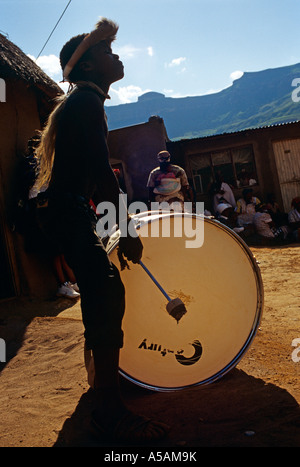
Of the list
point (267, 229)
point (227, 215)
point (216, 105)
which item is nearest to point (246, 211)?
point (227, 215)

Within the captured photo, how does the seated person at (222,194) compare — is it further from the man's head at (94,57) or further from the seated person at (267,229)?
the man's head at (94,57)

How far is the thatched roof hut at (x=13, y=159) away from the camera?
5578mm

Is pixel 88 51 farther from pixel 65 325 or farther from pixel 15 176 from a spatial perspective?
pixel 15 176

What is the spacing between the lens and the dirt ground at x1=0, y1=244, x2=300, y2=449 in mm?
2027

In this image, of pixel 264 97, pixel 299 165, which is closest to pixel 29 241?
pixel 299 165

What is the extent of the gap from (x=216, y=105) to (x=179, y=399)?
173 metres

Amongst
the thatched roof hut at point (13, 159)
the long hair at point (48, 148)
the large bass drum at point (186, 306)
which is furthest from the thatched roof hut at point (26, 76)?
the large bass drum at point (186, 306)

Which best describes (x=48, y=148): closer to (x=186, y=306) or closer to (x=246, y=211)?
(x=186, y=306)

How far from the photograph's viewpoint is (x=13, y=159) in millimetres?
5809

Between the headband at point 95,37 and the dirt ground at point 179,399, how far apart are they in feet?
6.10

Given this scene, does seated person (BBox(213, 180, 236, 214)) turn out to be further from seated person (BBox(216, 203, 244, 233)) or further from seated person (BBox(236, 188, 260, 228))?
seated person (BBox(236, 188, 260, 228))

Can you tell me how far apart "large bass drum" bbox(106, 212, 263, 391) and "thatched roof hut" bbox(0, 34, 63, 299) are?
350cm

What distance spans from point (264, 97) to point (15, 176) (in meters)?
164

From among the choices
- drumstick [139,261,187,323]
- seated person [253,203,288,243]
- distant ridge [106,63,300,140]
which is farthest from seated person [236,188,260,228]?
distant ridge [106,63,300,140]
